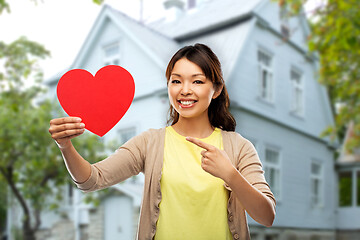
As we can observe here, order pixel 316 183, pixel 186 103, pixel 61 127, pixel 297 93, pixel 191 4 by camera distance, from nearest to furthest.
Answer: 1. pixel 61 127
2. pixel 186 103
3. pixel 191 4
4. pixel 297 93
5. pixel 316 183

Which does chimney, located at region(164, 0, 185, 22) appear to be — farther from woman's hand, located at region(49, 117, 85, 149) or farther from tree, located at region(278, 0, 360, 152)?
woman's hand, located at region(49, 117, 85, 149)

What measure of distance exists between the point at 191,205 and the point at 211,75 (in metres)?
0.47

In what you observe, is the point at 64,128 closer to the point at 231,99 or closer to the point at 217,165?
the point at 217,165

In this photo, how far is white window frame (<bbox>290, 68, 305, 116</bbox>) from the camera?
43.3 ft

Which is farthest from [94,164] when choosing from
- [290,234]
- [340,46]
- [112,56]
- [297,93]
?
[297,93]

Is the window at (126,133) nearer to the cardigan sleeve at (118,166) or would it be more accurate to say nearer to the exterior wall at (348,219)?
the exterior wall at (348,219)

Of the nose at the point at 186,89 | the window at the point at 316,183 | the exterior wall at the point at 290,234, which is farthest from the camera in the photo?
the window at the point at 316,183

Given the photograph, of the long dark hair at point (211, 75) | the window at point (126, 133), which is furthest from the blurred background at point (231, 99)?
the long dark hair at point (211, 75)

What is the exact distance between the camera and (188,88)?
1649 mm

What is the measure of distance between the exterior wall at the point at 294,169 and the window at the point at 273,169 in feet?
0.37

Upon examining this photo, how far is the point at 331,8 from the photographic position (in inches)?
337

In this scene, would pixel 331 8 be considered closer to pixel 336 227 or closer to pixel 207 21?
pixel 207 21

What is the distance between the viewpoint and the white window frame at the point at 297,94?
1319 centimetres

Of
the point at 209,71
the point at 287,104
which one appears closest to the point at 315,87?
the point at 287,104
